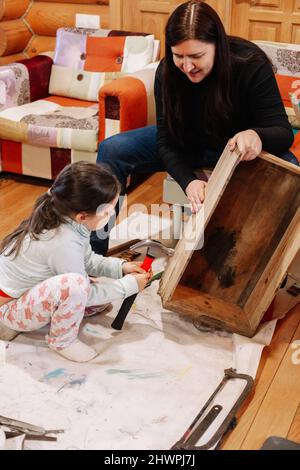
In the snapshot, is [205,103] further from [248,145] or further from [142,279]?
[142,279]

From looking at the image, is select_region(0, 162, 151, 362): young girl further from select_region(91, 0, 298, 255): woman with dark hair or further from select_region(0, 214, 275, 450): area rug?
select_region(91, 0, 298, 255): woman with dark hair

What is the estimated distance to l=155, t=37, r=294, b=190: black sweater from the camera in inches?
81.7

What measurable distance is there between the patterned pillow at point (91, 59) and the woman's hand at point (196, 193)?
4.81ft

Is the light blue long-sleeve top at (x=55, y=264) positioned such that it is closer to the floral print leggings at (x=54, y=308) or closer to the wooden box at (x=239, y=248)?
the floral print leggings at (x=54, y=308)

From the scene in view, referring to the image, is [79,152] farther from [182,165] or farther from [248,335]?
[248,335]

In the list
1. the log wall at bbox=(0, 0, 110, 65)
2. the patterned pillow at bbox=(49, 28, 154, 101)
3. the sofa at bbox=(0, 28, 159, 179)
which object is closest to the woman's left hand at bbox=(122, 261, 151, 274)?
the sofa at bbox=(0, 28, 159, 179)

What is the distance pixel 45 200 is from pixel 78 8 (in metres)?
2.27

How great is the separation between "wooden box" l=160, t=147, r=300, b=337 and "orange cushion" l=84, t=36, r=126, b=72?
1548 mm

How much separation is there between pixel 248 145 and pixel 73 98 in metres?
1.92

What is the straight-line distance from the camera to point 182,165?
2230 millimetres

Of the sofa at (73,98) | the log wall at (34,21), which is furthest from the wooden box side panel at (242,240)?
the log wall at (34,21)

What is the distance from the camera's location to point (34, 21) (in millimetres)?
3916

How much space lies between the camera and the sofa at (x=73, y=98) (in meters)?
2.97

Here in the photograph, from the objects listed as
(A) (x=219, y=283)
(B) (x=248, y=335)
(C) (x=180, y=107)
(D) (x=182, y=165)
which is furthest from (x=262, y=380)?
(C) (x=180, y=107)
